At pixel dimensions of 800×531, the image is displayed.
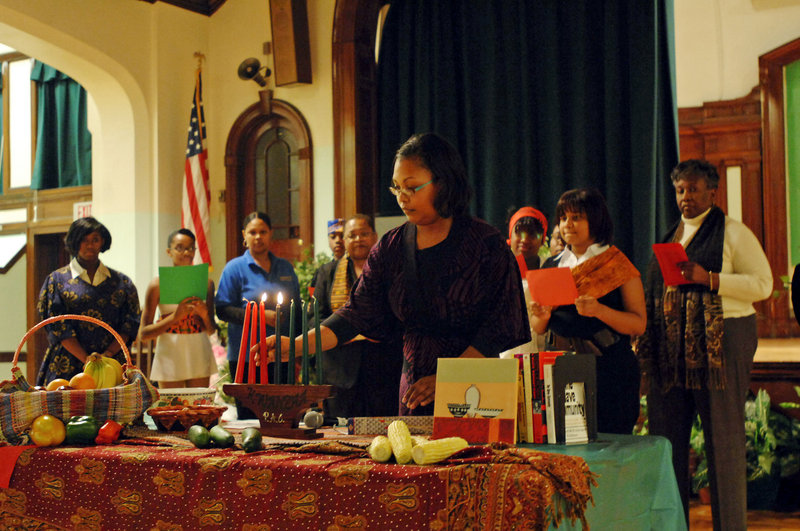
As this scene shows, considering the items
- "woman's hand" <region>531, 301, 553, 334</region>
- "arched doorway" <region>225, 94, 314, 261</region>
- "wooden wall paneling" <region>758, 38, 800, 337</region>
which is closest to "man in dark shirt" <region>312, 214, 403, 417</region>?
"woman's hand" <region>531, 301, 553, 334</region>

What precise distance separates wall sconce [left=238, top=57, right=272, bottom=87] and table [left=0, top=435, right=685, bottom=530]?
17.1ft

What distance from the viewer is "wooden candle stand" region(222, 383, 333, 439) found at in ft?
5.98

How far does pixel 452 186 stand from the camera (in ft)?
6.68

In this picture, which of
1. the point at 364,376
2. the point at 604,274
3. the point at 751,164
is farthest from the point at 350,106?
the point at 604,274

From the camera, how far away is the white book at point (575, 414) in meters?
1.78

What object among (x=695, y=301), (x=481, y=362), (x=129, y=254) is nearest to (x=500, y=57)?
(x=129, y=254)

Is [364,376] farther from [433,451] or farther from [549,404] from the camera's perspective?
[433,451]

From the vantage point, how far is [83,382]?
203 centimetres

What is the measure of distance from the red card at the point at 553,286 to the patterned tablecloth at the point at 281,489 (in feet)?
3.70

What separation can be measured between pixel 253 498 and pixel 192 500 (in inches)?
5.4

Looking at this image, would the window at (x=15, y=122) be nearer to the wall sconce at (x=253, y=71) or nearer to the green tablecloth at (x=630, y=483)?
the wall sconce at (x=253, y=71)

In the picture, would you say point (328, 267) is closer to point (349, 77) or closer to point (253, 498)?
point (253, 498)

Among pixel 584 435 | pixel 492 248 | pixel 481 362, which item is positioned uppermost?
pixel 492 248

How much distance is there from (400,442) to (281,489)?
0.77ft
